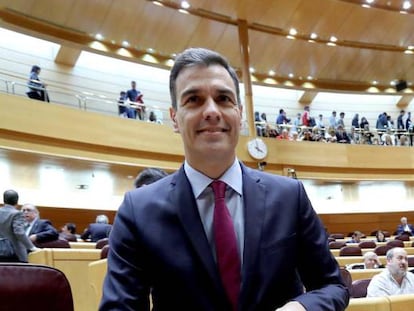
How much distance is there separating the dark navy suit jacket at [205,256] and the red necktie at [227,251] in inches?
0.8

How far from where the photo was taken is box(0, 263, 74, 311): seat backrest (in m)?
1.35

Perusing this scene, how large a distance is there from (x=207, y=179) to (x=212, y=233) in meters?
0.15

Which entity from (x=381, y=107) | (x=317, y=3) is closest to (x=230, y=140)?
(x=317, y=3)

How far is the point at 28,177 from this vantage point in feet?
38.2

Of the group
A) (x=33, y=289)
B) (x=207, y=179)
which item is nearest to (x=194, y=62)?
(x=207, y=179)

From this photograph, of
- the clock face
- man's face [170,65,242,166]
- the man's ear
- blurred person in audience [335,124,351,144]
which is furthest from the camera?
blurred person in audience [335,124,351,144]

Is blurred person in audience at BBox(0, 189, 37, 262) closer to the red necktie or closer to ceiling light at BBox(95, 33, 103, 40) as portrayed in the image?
the red necktie

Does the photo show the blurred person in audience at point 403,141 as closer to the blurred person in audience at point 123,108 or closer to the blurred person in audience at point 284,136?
the blurred person in audience at point 284,136

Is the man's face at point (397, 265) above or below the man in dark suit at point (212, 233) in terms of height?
below

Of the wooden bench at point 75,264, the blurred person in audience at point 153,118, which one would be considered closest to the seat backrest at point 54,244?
the wooden bench at point 75,264

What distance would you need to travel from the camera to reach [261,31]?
50.3 feet

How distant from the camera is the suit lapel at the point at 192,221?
1214 mm

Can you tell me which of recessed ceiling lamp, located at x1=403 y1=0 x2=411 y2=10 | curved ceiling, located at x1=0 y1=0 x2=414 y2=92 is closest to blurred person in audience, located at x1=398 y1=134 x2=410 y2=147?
curved ceiling, located at x1=0 y1=0 x2=414 y2=92

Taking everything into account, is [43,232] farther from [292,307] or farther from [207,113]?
[292,307]
